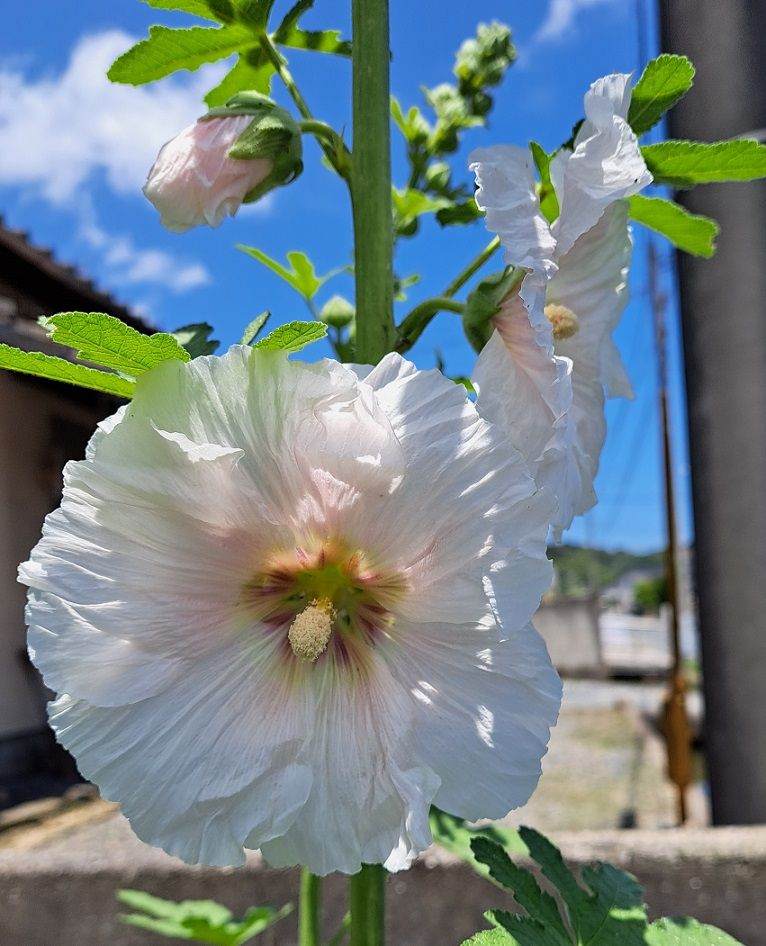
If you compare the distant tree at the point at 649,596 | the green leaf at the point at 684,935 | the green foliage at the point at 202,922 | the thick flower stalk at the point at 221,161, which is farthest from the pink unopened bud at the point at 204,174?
the distant tree at the point at 649,596

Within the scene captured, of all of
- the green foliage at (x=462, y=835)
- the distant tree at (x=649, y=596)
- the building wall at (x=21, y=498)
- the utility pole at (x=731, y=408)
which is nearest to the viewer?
the green foliage at (x=462, y=835)

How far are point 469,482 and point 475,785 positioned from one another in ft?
0.56

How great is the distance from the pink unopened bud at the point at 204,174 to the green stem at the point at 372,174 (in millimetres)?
74

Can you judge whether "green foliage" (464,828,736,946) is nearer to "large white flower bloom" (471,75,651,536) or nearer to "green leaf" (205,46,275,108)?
"large white flower bloom" (471,75,651,536)

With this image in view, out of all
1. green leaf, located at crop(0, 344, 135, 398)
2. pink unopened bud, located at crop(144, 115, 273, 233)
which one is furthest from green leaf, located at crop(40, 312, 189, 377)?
pink unopened bud, located at crop(144, 115, 273, 233)

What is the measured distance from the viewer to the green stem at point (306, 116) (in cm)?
65

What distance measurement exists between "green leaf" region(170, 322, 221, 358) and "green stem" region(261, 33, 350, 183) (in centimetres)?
16

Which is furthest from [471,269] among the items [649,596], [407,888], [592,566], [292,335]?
[649,596]

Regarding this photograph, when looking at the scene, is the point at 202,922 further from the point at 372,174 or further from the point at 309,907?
the point at 372,174

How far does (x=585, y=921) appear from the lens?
683 millimetres

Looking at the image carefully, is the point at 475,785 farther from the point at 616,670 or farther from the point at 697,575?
the point at 616,670

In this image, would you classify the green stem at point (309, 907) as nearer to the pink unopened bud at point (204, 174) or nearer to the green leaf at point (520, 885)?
the green leaf at point (520, 885)

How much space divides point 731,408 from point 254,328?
5.59ft

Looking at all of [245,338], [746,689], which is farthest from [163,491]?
Result: [746,689]
